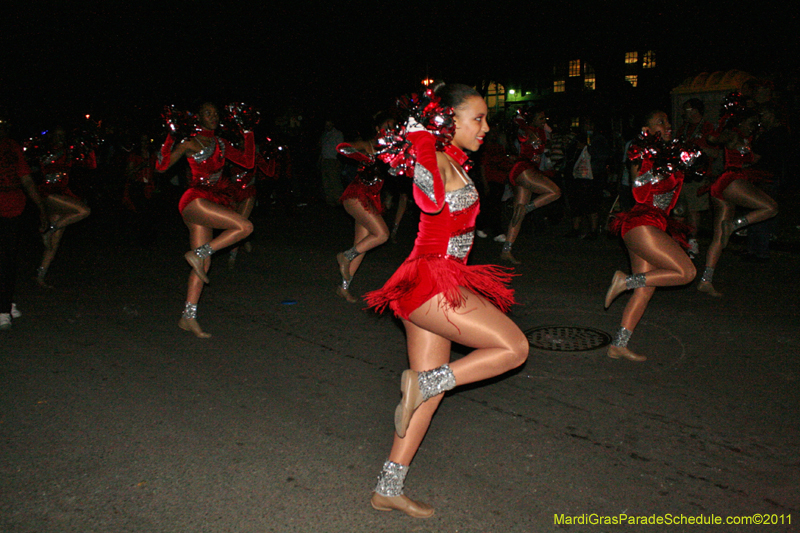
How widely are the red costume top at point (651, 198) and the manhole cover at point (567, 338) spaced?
3.29 ft

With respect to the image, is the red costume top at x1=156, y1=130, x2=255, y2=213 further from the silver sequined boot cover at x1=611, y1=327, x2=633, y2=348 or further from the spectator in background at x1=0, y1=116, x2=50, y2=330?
the silver sequined boot cover at x1=611, y1=327, x2=633, y2=348

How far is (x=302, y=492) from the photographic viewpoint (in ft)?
10.7

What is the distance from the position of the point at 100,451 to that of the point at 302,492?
53.1 inches

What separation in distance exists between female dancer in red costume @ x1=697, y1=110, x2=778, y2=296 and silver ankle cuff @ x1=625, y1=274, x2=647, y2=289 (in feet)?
8.10

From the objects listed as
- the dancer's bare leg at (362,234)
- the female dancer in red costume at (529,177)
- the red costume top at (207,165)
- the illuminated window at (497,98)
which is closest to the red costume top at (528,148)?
the female dancer in red costume at (529,177)

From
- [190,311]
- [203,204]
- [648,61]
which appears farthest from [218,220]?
[648,61]

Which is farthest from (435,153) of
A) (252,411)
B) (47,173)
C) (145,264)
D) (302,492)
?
(145,264)

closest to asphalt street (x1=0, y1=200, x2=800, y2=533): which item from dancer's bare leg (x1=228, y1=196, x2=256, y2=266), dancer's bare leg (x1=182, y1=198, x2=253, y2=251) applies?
dancer's bare leg (x1=182, y1=198, x2=253, y2=251)

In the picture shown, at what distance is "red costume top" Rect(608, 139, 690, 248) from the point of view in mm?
4941

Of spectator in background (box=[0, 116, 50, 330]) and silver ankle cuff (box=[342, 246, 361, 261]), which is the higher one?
spectator in background (box=[0, 116, 50, 330])

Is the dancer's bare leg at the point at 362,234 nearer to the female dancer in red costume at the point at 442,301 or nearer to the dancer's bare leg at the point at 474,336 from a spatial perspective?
the female dancer in red costume at the point at 442,301

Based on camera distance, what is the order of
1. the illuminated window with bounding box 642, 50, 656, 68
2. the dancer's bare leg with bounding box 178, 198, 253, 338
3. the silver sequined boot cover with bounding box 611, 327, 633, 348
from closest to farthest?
the silver sequined boot cover with bounding box 611, 327, 633, 348 < the dancer's bare leg with bounding box 178, 198, 253, 338 < the illuminated window with bounding box 642, 50, 656, 68

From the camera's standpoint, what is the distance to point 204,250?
5.58 metres

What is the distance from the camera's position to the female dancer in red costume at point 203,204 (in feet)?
18.1
